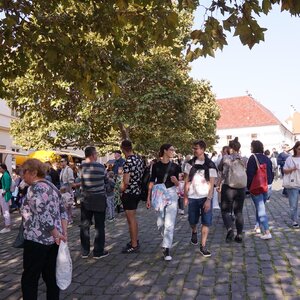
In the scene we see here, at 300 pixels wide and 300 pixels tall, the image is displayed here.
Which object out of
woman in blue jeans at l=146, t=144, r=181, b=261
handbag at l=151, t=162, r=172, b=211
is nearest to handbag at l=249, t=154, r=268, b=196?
woman in blue jeans at l=146, t=144, r=181, b=261

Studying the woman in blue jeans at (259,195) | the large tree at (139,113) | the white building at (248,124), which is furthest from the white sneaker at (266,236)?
the white building at (248,124)

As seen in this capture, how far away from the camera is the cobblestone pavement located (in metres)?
4.91

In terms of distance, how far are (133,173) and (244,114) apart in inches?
2461

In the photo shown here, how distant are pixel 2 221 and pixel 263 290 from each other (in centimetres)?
947

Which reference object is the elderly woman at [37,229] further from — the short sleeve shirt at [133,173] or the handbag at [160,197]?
the short sleeve shirt at [133,173]

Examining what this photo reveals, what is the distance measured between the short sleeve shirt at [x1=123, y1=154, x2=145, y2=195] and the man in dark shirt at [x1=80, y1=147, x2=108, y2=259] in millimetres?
455

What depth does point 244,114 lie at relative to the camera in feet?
220

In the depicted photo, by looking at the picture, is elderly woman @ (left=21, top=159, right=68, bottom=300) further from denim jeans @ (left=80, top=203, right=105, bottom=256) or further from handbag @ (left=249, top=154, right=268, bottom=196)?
handbag @ (left=249, top=154, right=268, bottom=196)

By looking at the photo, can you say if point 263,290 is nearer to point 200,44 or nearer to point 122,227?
point 200,44

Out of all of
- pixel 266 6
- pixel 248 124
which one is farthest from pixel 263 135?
pixel 266 6

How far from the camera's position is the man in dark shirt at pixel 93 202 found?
22.2 feet

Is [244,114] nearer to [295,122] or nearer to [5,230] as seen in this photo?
[295,122]

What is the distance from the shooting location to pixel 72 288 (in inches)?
206

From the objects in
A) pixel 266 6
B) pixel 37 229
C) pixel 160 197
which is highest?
pixel 266 6
